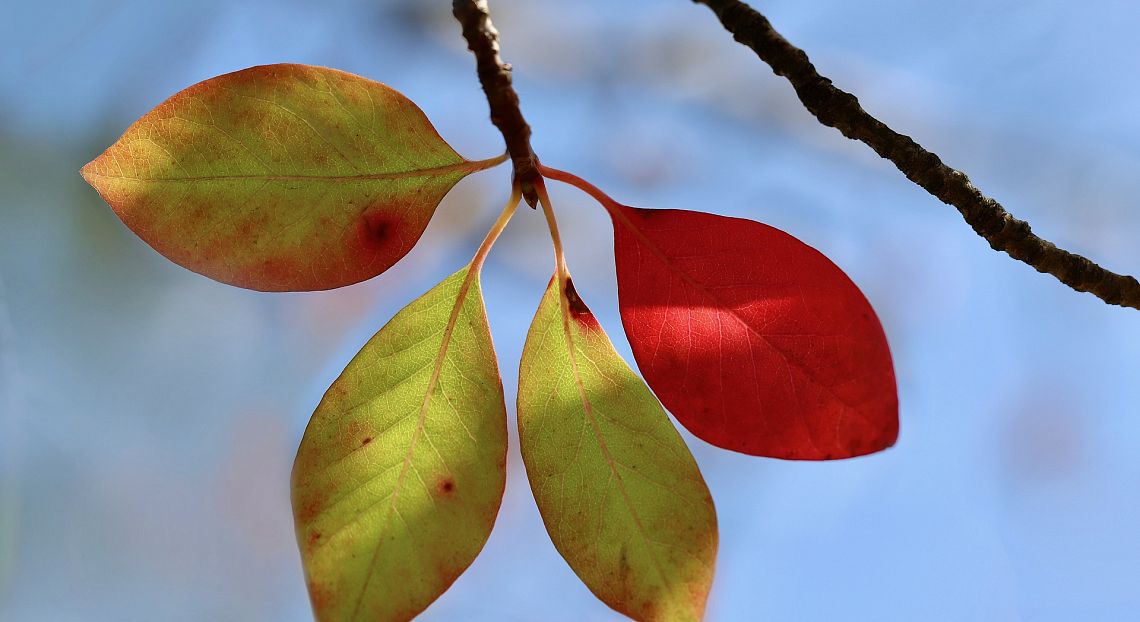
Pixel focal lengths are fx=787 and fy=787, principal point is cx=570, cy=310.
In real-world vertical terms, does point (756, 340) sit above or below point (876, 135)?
below

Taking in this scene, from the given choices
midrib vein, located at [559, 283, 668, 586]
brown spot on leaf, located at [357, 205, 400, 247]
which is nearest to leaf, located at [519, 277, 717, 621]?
midrib vein, located at [559, 283, 668, 586]

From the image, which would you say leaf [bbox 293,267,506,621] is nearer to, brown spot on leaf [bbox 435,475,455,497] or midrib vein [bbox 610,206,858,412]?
brown spot on leaf [bbox 435,475,455,497]

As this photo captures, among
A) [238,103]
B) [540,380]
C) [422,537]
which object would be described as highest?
[238,103]

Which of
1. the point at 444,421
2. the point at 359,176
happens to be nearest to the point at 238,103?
the point at 359,176

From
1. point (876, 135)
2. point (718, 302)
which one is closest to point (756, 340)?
point (718, 302)

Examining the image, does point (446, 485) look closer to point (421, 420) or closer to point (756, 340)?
point (421, 420)

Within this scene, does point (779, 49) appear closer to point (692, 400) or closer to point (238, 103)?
point (692, 400)
